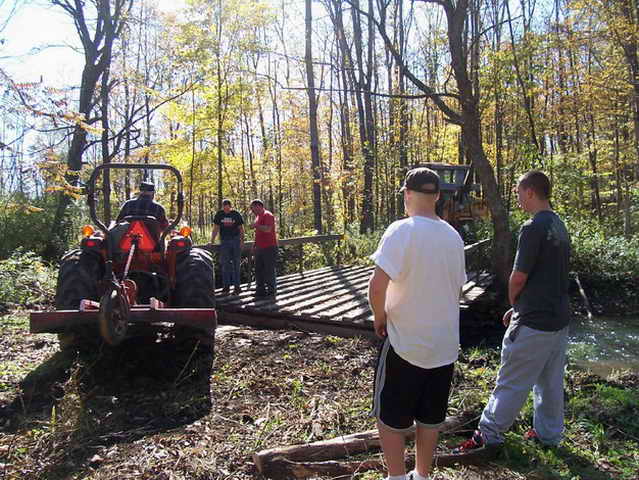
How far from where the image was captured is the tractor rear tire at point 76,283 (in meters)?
4.50

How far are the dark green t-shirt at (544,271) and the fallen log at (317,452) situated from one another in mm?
951

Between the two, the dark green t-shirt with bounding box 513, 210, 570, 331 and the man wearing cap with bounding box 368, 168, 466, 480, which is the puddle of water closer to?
the dark green t-shirt with bounding box 513, 210, 570, 331

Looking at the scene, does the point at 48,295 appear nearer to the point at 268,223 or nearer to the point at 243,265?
the point at 268,223

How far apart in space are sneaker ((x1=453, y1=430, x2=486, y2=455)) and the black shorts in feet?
2.49

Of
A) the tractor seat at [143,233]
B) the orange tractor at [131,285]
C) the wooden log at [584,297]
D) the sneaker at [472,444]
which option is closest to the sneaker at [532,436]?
the sneaker at [472,444]

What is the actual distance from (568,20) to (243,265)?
13.2 meters

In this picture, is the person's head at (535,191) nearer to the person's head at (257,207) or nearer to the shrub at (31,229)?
the person's head at (257,207)

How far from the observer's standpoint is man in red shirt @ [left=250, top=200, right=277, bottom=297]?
798cm

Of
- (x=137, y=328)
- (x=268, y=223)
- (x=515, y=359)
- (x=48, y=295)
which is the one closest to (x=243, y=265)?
(x=268, y=223)

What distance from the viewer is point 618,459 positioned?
3172mm

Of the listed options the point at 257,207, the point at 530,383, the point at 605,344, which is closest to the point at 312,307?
the point at 257,207

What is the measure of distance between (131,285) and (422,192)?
286 cm

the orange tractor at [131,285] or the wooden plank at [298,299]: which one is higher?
the orange tractor at [131,285]

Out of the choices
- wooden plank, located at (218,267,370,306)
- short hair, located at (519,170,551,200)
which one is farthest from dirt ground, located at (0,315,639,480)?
wooden plank, located at (218,267,370,306)
